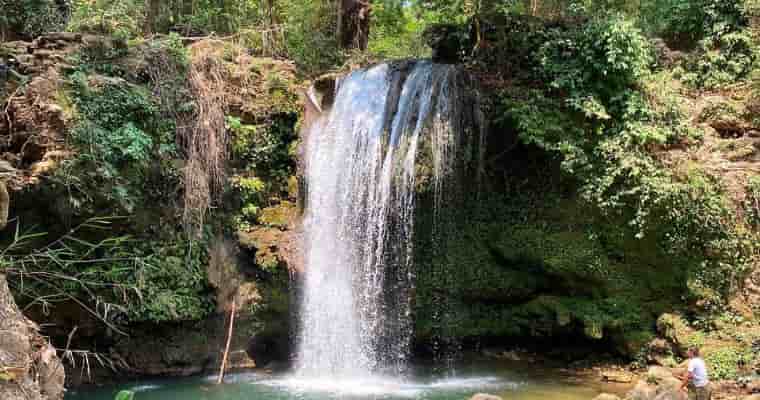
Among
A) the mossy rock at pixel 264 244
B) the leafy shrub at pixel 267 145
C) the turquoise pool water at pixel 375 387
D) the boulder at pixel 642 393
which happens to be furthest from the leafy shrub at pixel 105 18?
the boulder at pixel 642 393

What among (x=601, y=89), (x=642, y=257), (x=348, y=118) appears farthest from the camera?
(x=348, y=118)

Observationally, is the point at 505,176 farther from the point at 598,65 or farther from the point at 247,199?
the point at 247,199

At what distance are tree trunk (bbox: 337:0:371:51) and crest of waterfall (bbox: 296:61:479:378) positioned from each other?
5095mm

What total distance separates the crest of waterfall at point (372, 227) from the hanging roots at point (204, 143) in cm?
175

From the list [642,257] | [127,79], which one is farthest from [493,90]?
[127,79]

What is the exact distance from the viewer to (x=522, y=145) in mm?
11008

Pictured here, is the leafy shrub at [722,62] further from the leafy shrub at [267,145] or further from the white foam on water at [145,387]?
the white foam on water at [145,387]

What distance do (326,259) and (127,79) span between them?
4580 mm

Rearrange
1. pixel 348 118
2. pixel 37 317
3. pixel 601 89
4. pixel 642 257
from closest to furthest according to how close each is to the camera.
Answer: pixel 37 317
pixel 642 257
pixel 601 89
pixel 348 118

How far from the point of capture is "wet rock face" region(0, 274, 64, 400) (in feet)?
13.2

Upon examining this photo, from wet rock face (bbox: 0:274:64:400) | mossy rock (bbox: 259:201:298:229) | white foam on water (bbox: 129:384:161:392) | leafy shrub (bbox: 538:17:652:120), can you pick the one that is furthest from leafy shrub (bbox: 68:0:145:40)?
leafy shrub (bbox: 538:17:652:120)

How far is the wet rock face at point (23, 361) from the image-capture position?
402 cm

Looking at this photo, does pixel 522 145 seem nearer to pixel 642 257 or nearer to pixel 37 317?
pixel 642 257

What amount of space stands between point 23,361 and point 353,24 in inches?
509
